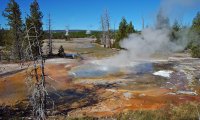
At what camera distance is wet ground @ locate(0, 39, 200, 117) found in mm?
23031

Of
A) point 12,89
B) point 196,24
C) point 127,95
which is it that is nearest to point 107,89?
point 127,95

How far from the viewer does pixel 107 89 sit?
28.6 metres

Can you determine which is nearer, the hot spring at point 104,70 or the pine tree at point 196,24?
the hot spring at point 104,70

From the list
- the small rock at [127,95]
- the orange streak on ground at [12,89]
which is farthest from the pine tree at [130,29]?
the small rock at [127,95]

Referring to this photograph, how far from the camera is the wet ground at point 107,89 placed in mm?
23031

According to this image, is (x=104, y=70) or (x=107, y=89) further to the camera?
(x=104, y=70)

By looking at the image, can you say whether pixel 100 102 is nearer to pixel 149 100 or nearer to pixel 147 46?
pixel 149 100

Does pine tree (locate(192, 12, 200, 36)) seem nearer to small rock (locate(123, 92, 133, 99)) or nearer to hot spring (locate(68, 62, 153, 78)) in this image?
hot spring (locate(68, 62, 153, 78))

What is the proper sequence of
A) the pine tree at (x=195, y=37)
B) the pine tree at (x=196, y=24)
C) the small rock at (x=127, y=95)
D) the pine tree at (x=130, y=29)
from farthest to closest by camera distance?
the pine tree at (x=130, y=29)
the pine tree at (x=195, y=37)
the pine tree at (x=196, y=24)
the small rock at (x=127, y=95)

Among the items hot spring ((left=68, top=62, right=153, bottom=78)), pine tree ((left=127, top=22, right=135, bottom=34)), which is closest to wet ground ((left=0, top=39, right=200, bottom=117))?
hot spring ((left=68, top=62, right=153, bottom=78))

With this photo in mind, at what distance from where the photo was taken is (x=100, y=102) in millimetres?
24344

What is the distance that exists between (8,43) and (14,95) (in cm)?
3285

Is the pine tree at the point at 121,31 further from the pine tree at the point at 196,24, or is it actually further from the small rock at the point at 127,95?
the small rock at the point at 127,95

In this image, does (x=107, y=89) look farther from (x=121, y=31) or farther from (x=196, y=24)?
(x=121, y=31)
